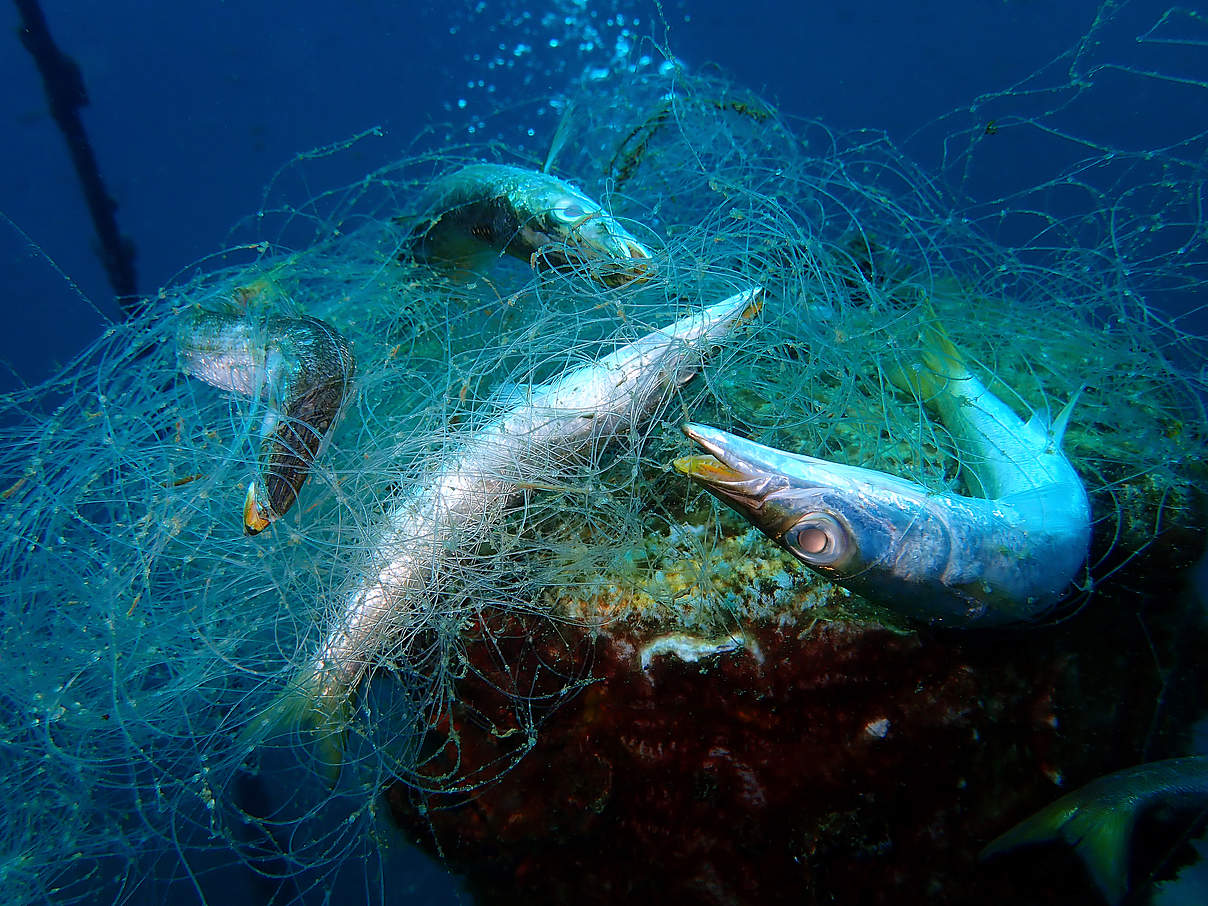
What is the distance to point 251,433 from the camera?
2230 millimetres

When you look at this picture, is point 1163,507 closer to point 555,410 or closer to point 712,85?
point 555,410

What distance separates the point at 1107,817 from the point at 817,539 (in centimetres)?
135

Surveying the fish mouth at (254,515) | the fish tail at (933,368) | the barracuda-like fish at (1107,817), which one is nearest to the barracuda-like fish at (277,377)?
the fish mouth at (254,515)

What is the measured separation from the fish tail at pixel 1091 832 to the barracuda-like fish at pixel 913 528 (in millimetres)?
629

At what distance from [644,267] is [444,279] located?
1.29 metres

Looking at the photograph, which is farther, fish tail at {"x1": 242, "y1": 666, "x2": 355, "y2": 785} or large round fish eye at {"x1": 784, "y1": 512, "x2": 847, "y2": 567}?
fish tail at {"x1": 242, "y1": 666, "x2": 355, "y2": 785}

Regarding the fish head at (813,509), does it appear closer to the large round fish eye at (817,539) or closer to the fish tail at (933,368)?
the large round fish eye at (817,539)

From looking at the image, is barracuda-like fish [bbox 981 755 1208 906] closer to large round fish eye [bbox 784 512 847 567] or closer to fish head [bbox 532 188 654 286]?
large round fish eye [bbox 784 512 847 567]

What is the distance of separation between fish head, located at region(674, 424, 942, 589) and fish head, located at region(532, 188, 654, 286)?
3.47ft

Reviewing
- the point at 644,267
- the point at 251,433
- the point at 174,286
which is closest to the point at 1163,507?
the point at 644,267

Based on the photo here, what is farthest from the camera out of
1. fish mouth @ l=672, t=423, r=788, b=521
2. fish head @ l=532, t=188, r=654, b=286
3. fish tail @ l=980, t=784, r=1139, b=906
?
fish head @ l=532, t=188, r=654, b=286

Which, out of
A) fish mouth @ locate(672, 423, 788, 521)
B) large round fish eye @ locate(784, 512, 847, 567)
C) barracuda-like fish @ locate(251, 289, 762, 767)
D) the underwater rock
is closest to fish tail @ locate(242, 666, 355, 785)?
barracuda-like fish @ locate(251, 289, 762, 767)

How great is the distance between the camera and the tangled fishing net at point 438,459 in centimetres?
204

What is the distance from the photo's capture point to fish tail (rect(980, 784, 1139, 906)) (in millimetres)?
1702
